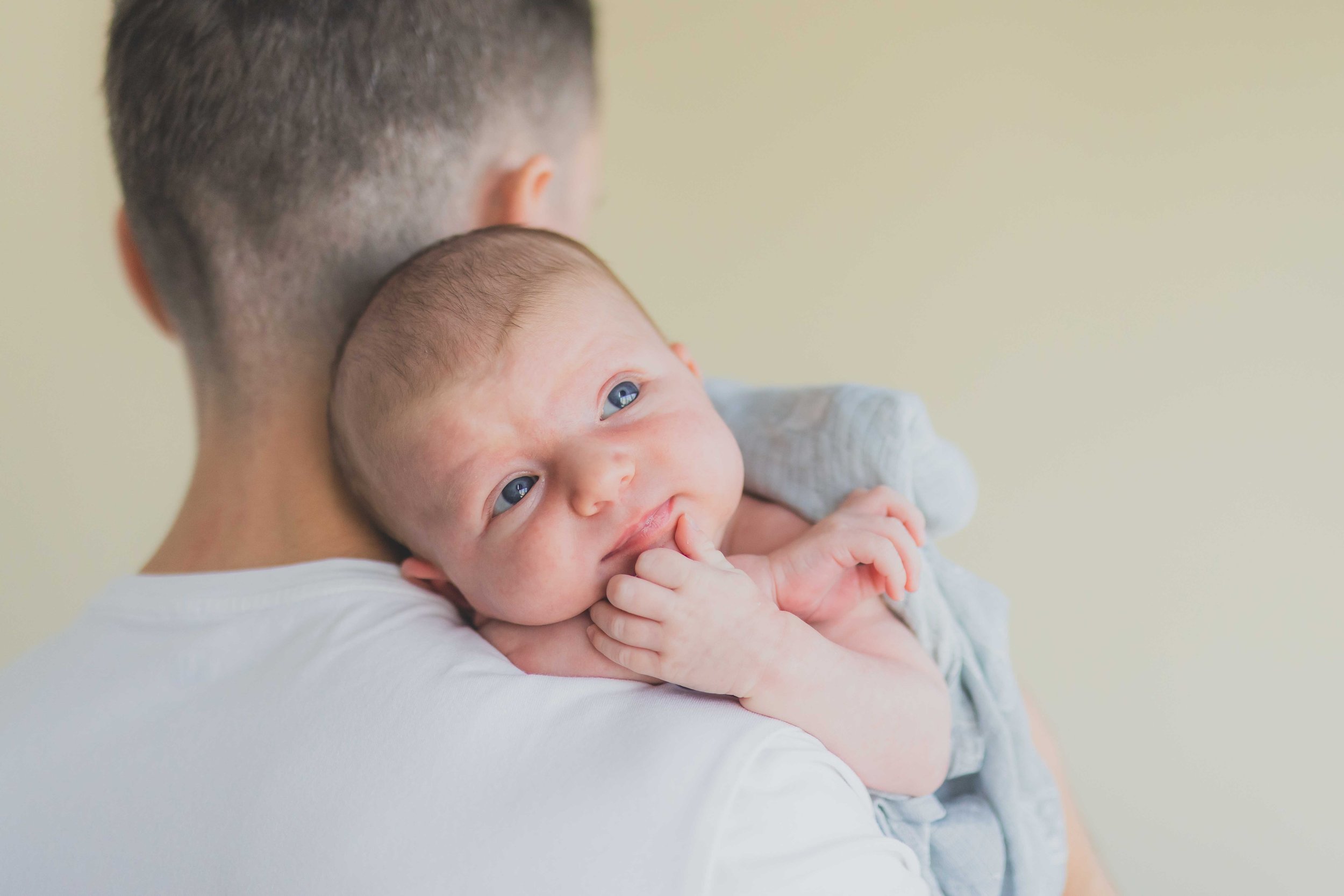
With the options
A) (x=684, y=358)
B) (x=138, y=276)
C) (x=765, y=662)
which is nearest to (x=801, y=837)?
(x=765, y=662)

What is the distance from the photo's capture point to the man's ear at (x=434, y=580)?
3.13ft

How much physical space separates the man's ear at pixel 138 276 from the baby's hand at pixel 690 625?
672mm

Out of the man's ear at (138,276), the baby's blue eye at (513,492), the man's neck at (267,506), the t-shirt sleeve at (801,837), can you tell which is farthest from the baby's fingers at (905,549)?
the man's ear at (138,276)

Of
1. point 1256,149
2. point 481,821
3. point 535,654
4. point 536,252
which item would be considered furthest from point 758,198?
point 481,821

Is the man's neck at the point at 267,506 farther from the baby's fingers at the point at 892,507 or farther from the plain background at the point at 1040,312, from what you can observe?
the plain background at the point at 1040,312

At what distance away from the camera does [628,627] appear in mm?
793

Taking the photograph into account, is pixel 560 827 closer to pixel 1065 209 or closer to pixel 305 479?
pixel 305 479

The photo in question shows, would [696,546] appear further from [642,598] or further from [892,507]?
[892,507]

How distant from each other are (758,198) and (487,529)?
2242 mm

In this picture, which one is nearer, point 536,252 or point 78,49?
point 536,252

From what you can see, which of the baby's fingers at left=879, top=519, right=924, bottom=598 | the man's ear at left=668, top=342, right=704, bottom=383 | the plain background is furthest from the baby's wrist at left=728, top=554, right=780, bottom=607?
the plain background

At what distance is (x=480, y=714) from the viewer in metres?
0.71

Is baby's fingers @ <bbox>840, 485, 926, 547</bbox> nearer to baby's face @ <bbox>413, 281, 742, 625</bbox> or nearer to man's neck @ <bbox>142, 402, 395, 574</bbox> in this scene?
baby's face @ <bbox>413, 281, 742, 625</bbox>

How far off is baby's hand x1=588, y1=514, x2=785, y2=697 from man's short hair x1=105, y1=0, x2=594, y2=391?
1.49 ft
